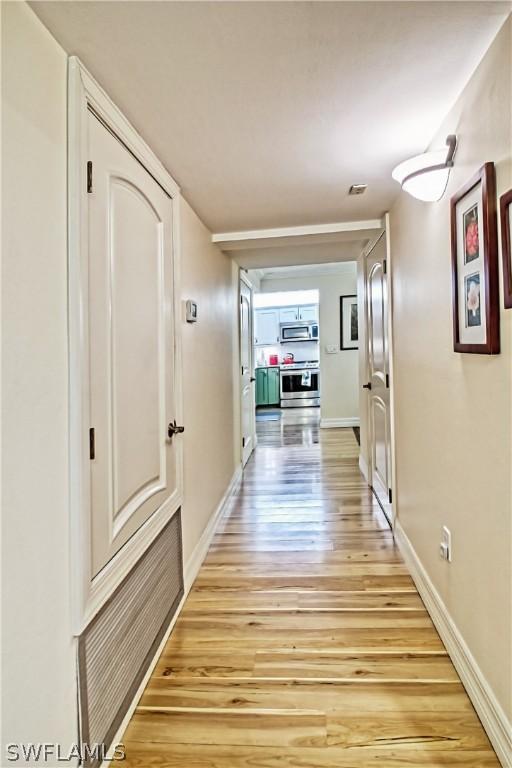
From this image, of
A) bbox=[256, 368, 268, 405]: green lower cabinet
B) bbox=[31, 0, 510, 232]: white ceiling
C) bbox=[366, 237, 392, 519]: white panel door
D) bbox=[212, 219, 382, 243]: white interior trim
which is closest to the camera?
bbox=[31, 0, 510, 232]: white ceiling

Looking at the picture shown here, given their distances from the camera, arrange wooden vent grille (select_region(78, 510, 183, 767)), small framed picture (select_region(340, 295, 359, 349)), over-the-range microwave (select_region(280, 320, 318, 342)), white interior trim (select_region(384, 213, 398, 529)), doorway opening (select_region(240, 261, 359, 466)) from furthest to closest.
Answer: over-the-range microwave (select_region(280, 320, 318, 342))
small framed picture (select_region(340, 295, 359, 349))
doorway opening (select_region(240, 261, 359, 466))
white interior trim (select_region(384, 213, 398, 529))
wooden vent grille (select_region(78, 510, 183, 767))

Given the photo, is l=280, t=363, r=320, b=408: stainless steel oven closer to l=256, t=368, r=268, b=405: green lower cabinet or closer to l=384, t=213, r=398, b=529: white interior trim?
l=256, t=368, r=268, b=405: green lower cabinet

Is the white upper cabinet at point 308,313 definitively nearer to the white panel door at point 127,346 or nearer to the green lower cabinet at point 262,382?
the green lower cabinet at point 262,382

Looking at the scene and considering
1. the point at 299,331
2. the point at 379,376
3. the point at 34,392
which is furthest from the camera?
the point at 299,331

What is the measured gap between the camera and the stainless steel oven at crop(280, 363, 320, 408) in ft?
29.8

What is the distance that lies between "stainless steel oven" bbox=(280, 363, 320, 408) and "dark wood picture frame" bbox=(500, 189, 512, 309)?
→ 7.84 metres

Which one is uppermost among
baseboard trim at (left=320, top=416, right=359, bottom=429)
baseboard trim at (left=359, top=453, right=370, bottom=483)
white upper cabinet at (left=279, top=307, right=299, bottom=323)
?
white upper cabinet at (left=279, top=307, right=299, bottom=323)

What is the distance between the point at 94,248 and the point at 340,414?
233 inches

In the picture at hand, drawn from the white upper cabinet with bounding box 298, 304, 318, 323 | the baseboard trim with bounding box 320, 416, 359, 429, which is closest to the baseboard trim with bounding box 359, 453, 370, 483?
the baseboard trim with bounding box 320, 416, 359, 429

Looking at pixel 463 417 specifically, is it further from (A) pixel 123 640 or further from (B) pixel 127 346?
(A) pixel 123 640

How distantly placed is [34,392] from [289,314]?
29.4ft

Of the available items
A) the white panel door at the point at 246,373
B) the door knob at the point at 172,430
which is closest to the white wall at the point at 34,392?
the door knob at the point at 172,430

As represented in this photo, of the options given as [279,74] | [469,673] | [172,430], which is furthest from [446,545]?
[279,74]

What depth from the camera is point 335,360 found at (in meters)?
6.82
